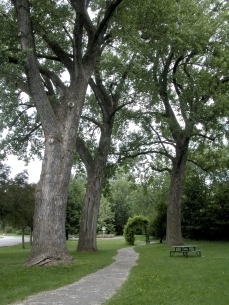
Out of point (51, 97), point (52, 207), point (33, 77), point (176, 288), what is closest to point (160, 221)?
point (51, 97)

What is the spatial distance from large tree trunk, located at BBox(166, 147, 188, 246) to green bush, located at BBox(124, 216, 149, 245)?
763 cm

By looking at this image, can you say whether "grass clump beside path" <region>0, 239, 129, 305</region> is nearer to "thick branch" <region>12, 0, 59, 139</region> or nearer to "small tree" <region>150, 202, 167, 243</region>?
"thick branch" <region>12, 0, 59, 139</region>

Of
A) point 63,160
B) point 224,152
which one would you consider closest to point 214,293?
point 63,160

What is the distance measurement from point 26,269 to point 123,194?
56.2 metres

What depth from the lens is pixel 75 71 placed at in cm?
1447

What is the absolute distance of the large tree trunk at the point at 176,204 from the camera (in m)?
23.0

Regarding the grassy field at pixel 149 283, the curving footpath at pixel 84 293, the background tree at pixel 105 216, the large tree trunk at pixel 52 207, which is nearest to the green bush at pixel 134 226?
the grassy field at pixel 149 283

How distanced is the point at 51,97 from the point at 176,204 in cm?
1216

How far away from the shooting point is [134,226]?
30891 mm

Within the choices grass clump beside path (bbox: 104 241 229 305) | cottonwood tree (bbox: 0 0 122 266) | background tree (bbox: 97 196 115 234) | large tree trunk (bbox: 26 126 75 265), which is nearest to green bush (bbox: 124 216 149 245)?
cottonwood tree (bbox: 0 0 122 266)

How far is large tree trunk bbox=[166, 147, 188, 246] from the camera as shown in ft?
75.3

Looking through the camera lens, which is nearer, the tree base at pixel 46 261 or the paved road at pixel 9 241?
the tree base at pixel 46 261

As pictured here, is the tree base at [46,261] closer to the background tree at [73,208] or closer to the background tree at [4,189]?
the background tree at [4,189]

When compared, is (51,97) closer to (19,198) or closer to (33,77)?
(33,77)
